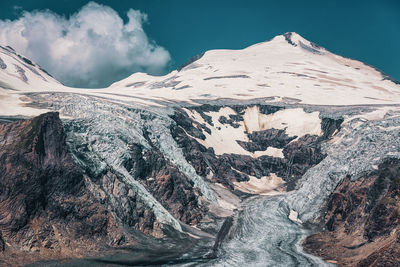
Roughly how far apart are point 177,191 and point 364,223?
4113 centimetres

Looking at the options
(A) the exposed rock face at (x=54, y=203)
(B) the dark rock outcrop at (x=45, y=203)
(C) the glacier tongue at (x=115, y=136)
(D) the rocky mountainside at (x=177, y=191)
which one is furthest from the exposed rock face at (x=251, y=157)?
(B) the dark rock outcrop at (x=45, y=203)

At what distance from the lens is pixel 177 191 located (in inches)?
3543

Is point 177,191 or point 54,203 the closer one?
point 54,203

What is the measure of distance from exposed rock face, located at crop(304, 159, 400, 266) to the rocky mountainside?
0.93 feet

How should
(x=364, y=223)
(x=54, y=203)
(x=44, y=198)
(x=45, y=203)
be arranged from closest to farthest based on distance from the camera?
(x=45, y=203), (x=44, y=198), (x=54, y=203), (x=364, y=223)

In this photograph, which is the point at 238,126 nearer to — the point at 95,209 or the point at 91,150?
the point at 91,150

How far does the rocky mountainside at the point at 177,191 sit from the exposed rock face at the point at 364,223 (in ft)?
0.93

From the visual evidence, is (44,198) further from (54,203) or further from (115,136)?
(115,136)

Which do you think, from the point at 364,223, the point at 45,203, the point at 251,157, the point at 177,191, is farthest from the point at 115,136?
the point at 251,157

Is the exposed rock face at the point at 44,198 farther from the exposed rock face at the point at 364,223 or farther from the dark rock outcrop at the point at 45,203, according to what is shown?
the exposed rock face at the point at 364,223

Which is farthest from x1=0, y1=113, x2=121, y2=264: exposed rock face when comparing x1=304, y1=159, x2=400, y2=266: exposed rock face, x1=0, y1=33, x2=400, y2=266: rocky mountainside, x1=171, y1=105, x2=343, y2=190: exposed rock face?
x1=171, y1=105, x2=343, y2=190: exposed rock face

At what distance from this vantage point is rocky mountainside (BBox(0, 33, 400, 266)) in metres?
57.1

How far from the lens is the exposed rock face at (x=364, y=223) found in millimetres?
52594

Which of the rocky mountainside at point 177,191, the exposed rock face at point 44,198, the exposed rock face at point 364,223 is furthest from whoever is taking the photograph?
the rocky mountainside at point 177,191
